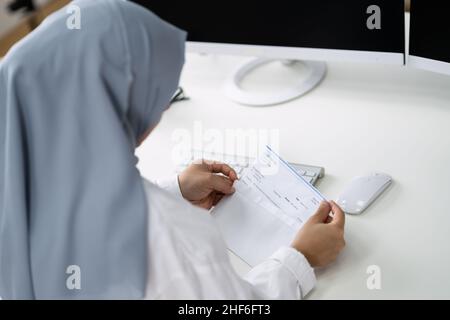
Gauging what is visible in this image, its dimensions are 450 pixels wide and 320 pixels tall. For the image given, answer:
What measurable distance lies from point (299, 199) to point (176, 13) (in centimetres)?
62

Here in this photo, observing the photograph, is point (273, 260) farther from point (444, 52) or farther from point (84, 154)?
point (444, 52)

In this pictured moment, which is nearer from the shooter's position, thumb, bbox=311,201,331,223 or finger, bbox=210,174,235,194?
thumb, bbox=311,201,331,223

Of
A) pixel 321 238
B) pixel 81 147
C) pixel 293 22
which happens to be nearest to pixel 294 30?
pixel 293 22

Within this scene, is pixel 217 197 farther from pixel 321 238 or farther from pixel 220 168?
pixel 321 238

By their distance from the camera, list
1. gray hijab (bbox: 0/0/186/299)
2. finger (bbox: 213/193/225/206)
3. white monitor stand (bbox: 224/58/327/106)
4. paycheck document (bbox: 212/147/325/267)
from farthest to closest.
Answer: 1. white monitor stand (bbox: 224/58/327/106)
2. finger (bbox: 213/193/225/206)
3. paycheck document (bbox: 212/147/325/267)
4. gray hijab (bbox: 0/0/186/299)

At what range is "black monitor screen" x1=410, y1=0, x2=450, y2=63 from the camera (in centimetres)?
102

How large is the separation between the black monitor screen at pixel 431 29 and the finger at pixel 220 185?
46cm

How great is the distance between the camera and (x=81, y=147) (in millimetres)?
719

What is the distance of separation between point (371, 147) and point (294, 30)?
318mm

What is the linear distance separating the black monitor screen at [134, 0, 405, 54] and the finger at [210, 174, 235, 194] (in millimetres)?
387

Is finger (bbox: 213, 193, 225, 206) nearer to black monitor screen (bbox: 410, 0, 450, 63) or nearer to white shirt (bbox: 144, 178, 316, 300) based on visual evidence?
white shirt (bbox: 144, 178, 316, 300)

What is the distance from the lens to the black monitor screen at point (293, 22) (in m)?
1.10

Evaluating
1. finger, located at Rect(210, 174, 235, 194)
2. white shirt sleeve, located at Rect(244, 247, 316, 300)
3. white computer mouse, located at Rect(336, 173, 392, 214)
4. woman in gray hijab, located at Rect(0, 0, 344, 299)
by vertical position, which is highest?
woman in gray hijab, located at Rect(0, 0, 344, 299)

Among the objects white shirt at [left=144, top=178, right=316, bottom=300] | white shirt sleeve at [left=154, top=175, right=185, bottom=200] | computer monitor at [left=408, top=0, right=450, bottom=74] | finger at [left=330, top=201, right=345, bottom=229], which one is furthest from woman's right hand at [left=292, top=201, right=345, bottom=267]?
computer monitor at [left=408, top=0, right=450, bottom=74]
